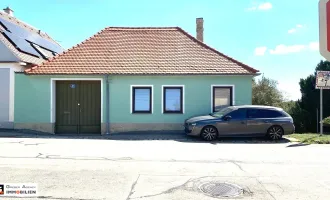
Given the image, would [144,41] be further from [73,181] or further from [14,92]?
[73,181]

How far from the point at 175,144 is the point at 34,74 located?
25.8 feet

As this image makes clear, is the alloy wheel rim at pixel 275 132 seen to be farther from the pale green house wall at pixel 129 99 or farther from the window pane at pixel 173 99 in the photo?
the window pane at pixel 173 99

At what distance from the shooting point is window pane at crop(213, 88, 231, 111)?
47.0 ft

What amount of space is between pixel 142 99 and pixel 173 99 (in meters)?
1.58

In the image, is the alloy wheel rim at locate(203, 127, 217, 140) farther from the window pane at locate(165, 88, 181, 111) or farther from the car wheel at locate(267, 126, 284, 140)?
the window pane at locate(165, 88, 181, 111)

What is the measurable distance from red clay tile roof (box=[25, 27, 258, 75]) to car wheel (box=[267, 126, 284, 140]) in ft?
10.3

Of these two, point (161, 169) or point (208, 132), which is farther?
point (208, 132)

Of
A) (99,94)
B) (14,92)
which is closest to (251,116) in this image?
(99,94)

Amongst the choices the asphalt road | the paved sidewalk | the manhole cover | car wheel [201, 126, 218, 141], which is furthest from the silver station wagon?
the manhole cover

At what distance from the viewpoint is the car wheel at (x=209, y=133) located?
39.6 ft

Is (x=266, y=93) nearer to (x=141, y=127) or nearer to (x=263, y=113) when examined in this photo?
Answer: (x=263, y=113)

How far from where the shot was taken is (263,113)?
12352 mm

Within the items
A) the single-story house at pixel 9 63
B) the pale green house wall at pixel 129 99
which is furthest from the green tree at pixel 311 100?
the single-story house at pixel 9 63

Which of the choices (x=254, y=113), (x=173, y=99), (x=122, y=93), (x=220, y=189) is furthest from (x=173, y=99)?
(x=220, y=189)
